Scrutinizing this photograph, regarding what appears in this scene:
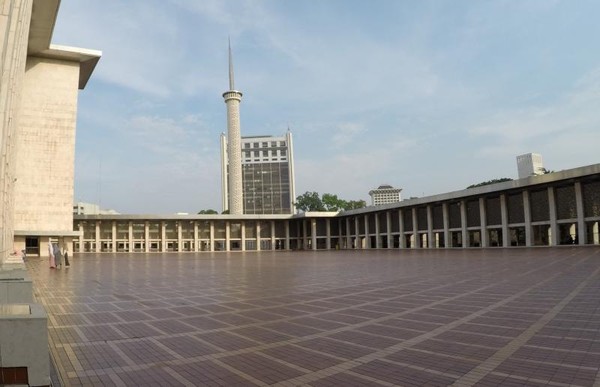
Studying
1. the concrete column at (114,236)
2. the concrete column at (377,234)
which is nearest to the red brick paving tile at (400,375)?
the concrete column at (377,234)

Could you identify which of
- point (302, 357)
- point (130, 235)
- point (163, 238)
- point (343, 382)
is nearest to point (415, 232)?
point (163, 238)

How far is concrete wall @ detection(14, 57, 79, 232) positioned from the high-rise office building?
62608 mm

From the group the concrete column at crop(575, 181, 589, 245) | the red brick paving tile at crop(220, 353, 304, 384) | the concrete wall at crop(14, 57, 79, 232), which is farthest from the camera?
the concrete wall at crop(14, 57, 79, 232)

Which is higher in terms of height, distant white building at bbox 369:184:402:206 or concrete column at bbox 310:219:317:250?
distant white building at bbox 369:184:402:206

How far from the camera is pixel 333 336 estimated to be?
20.6 ft

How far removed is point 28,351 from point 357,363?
3.20m

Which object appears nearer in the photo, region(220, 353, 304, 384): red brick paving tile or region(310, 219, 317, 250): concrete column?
region(220, 353, 304, 384): red brick paving tile

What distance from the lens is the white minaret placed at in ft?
226

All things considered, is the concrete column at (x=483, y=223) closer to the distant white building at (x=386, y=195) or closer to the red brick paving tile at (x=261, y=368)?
the red brick paving tile at (x=261, y=368)

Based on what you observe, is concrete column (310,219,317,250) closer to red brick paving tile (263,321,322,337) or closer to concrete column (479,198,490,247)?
concrete column (479,198,490,247)

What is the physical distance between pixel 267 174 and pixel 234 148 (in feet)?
113

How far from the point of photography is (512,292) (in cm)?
1019

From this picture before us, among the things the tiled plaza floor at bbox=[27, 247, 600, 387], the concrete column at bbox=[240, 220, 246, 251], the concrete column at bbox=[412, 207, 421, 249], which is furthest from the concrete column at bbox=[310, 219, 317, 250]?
the tiled plaza floor at bbox=[27, 247, 600, 387]

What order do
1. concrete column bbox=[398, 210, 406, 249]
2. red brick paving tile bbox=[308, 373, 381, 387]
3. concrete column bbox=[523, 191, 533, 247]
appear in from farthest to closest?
1. concrete column bbox=[398, 210, 406, 249]
2. concrete column bbox=[523, 191, 533, 247]
3. red brick paving tile bbox=[308, 373, 381, 387]
